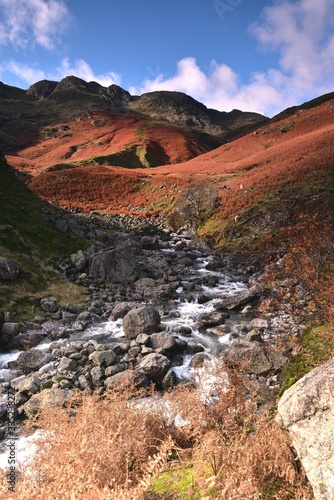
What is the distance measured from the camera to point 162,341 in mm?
14062

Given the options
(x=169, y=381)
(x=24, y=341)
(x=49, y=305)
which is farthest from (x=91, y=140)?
(x=169, y=381)

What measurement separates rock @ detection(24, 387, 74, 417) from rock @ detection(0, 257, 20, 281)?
11.0 m

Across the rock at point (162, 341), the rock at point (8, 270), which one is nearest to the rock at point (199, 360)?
the rock at point (162, 341)

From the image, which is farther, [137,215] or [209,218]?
[137,215]

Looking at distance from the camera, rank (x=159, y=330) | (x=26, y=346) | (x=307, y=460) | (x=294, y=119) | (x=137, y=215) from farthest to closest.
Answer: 1. (x=294, y=119)
2. (x=137, y=215)
3. (x=159, y=330)
4. (x=26, y=346)
5. (x=307, y=460)

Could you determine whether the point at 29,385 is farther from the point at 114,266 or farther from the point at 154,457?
the point at 114,266

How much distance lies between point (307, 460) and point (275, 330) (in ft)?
Result: 38.0

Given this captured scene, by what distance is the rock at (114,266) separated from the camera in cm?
2295

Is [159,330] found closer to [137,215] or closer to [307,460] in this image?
[307,460]

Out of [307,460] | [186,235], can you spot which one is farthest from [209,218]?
[307,460]

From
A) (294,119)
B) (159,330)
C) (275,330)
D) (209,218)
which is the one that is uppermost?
(294,119)

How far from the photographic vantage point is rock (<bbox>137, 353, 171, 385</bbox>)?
11875 millimetres

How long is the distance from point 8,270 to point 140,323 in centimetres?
1012

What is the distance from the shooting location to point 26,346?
47.8ft
